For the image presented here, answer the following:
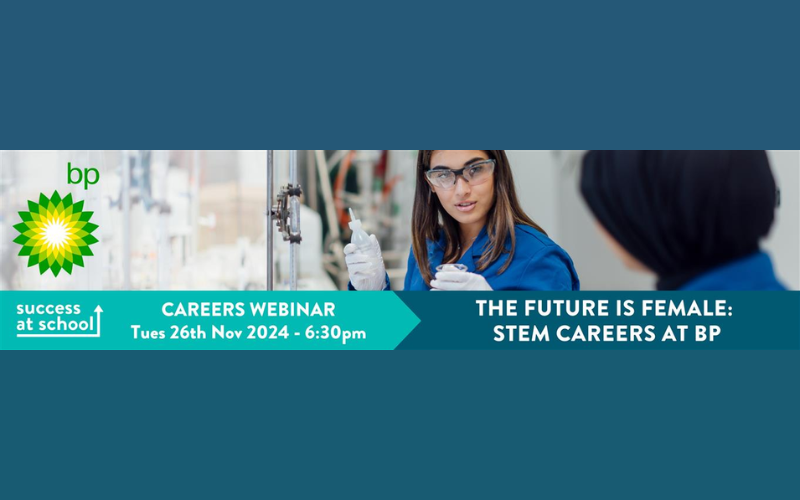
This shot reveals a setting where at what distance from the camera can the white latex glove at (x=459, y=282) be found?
2.09 metres

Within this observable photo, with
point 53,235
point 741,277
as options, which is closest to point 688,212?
point 741,277

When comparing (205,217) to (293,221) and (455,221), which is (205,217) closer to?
(293,221)

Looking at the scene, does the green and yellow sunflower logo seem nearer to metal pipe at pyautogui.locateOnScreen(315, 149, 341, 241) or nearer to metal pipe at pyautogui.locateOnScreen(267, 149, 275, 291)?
metal pipe at pyautogui.locateOnScreen(267, 149, 275, 291)

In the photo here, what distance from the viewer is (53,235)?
221 centimetres

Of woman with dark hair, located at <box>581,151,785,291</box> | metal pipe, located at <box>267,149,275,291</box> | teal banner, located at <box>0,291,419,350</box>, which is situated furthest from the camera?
metal pipe, located at <box>267,149,275,291</box>

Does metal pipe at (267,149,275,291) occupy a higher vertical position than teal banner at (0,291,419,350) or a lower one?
higher

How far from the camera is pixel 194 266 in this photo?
7.32 ft

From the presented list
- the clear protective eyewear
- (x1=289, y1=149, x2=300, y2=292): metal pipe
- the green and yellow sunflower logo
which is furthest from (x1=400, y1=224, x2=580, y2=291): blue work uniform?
the green and yellow sunflower logo

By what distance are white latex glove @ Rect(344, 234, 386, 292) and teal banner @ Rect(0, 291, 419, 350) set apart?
74 millimetres

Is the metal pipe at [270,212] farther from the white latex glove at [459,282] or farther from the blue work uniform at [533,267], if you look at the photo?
the blue work uniform at [533,267]

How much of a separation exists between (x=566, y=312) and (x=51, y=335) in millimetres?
1300

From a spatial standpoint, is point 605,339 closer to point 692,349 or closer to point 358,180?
point 692,349

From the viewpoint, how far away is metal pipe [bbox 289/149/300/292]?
221 centimetres


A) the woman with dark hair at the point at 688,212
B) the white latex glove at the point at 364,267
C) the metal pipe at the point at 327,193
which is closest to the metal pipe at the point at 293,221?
the white latex glove at the point at 364,267
